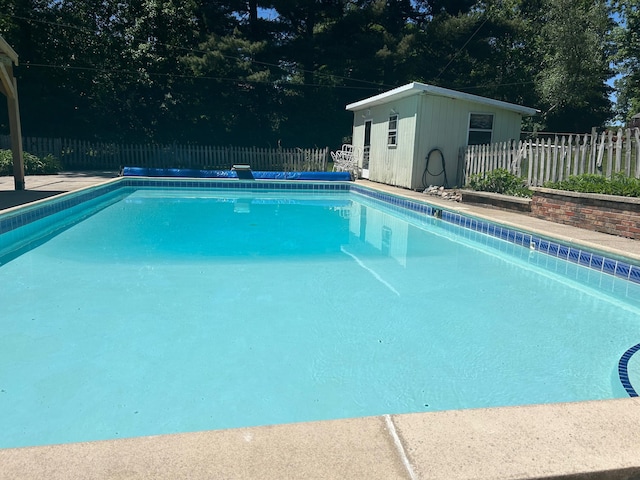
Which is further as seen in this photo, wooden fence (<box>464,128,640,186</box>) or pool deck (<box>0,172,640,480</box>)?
wooden fence (<box>464,128,640,186</box>)

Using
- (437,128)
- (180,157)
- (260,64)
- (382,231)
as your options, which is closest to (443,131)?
(437,128)

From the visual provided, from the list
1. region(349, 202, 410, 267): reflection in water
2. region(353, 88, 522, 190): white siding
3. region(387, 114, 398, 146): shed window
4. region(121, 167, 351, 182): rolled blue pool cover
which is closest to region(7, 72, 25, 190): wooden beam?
region(121, 167, 351, 182): rolled blue pool cover

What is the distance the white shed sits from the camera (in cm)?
1166

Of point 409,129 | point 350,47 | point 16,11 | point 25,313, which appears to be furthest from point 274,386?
point 350,47

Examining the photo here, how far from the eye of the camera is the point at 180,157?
62.8ft

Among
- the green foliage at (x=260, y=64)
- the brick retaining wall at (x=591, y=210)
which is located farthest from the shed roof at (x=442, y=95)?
the green foliage at (x=260, y=64)

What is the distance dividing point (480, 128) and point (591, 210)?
20.9ft

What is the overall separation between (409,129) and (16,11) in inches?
596

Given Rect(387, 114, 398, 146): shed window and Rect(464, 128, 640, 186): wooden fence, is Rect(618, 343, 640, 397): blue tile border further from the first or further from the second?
Rect(387, 114, 398, 146): shed window

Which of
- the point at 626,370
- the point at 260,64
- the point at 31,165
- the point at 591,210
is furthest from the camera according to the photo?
the point at 260,64

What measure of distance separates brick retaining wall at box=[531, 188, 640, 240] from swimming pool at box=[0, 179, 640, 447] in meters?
1.01

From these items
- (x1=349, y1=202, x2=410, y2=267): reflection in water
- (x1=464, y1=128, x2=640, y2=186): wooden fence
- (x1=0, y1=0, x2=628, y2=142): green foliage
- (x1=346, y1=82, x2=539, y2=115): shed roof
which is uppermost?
(x1=0, y1=0, x2=628, y2=142): green foliage

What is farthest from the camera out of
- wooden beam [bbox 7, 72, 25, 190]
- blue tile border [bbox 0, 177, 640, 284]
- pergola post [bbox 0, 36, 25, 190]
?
wooden beam [bbox 7, 72, 25, 190]

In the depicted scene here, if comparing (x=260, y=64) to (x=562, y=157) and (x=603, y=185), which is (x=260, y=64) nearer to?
(x=562, y=157)
